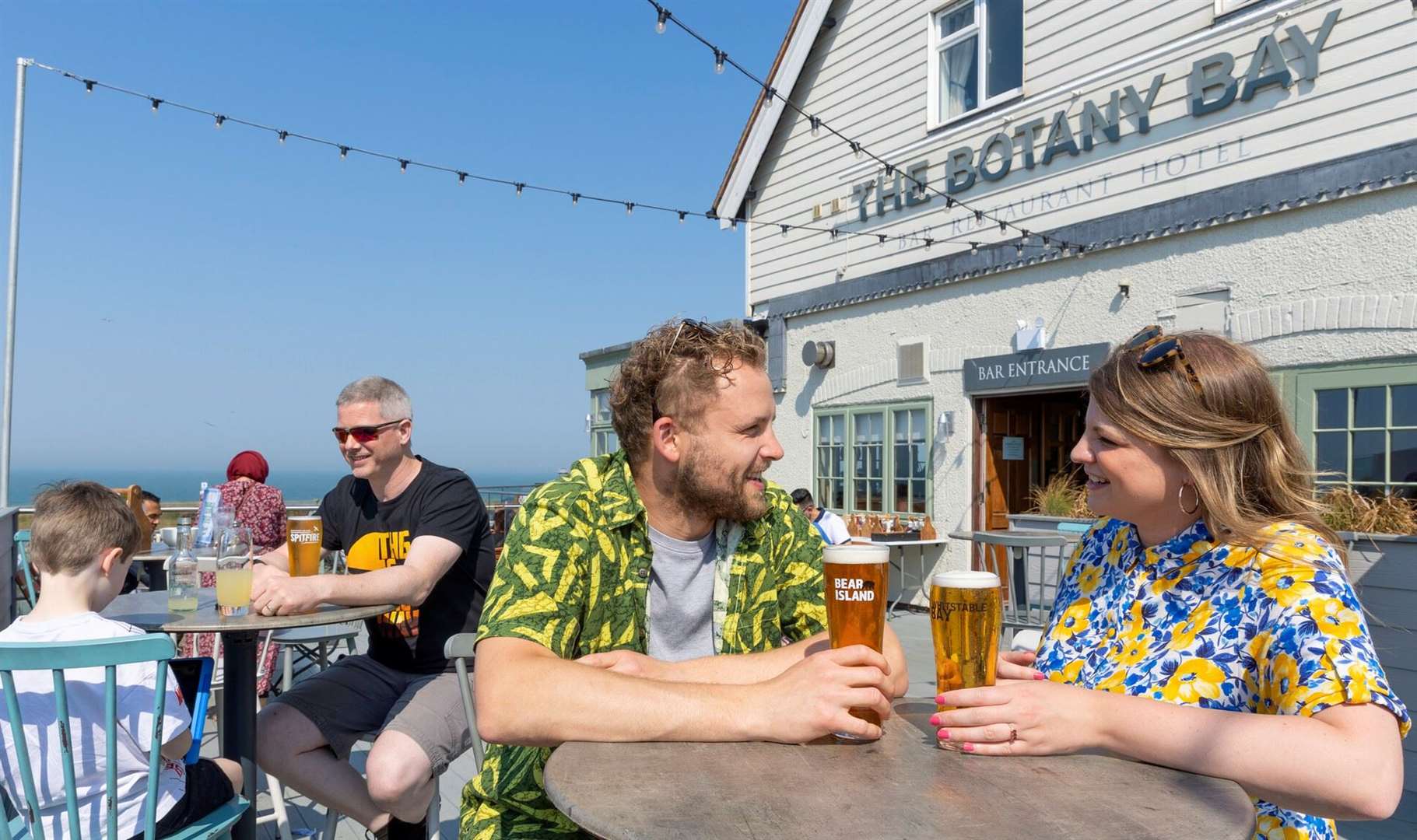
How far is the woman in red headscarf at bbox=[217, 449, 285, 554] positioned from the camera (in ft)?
15.5

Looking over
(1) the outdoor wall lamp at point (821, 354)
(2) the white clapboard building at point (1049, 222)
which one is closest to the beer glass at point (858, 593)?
(2) the white clapboard building at point (1049, 222)

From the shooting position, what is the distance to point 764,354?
1.75m

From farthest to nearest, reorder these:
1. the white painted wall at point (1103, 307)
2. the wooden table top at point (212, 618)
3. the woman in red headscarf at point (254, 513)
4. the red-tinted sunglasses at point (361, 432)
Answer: the white painted wall at point (1103, 307) < the woman in red headscarf at point (254, 513) < the red-tinted sunglasses at point (361, 432) < the wooden table top at point (212, 618)

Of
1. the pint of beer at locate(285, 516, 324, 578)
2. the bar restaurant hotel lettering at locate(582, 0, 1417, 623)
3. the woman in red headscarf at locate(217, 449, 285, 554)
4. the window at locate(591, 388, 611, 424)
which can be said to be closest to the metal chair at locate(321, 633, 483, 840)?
the pint of beer at locate(285, 516, 324, 578)

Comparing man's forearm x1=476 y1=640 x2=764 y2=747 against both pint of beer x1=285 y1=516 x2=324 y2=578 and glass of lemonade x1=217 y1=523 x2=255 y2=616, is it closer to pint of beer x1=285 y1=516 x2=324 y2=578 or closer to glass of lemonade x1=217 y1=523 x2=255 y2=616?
glass of lemonade x1=217 y1=523 x2=255 y2=616

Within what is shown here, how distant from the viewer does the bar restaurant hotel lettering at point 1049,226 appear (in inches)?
199

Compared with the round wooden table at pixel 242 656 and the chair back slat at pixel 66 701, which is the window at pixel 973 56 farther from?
the chair back slat at pixel 66 701

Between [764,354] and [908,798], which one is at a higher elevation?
[764,354]

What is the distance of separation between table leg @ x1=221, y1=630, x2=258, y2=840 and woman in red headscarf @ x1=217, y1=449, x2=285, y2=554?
86.0 inches

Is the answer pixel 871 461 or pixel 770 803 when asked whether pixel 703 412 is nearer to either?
pixel 770 803

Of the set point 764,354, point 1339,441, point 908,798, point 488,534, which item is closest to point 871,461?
point 1339,441

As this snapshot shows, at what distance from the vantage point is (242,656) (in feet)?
8.63

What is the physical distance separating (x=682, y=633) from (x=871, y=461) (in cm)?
695

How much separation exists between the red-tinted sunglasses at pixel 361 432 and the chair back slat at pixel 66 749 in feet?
4.03
